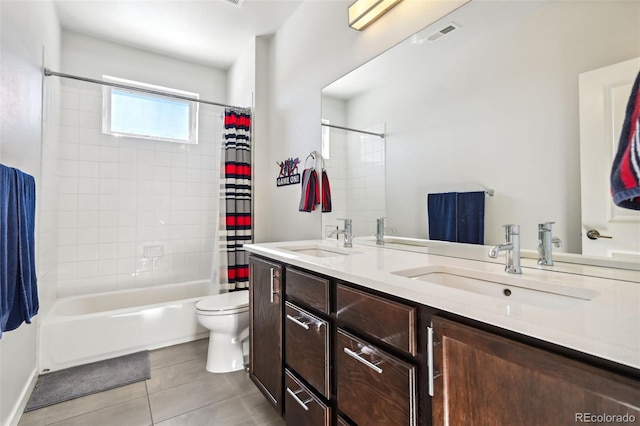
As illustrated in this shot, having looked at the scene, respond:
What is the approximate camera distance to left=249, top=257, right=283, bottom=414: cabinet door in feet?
4.76

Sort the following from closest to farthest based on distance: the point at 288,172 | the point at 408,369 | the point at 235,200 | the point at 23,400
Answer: the point at 408,369 → the point at 23,400 → the point at 288,172 → the point at 235,200

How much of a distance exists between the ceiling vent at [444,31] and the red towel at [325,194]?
39.2 inches

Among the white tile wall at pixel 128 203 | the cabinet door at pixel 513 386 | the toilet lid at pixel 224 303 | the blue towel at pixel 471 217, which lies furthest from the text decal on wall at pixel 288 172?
the cabinet door at pixel 513 386

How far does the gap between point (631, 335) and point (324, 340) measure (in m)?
0.84

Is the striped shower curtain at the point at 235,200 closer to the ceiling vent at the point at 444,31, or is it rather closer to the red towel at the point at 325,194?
the red towel at the point at 325,194

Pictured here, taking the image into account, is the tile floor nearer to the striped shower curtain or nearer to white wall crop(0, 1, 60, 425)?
white wall crop(0, 1, 60, 425)

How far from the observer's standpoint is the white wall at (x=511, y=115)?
948 millimetres

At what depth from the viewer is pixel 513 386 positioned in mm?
576

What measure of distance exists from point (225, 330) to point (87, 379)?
0.91 metres

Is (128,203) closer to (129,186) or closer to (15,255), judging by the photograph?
(129,186)

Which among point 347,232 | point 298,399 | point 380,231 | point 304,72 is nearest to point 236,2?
point 304,72

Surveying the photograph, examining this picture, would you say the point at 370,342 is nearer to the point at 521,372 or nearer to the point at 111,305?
the point at 521,372

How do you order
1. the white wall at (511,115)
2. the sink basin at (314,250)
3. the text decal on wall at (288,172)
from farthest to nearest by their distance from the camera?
the text decal on wall at (288,172), the sink basin at (314,250), the white wall at (511,115)

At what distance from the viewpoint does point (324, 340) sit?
1.12m
